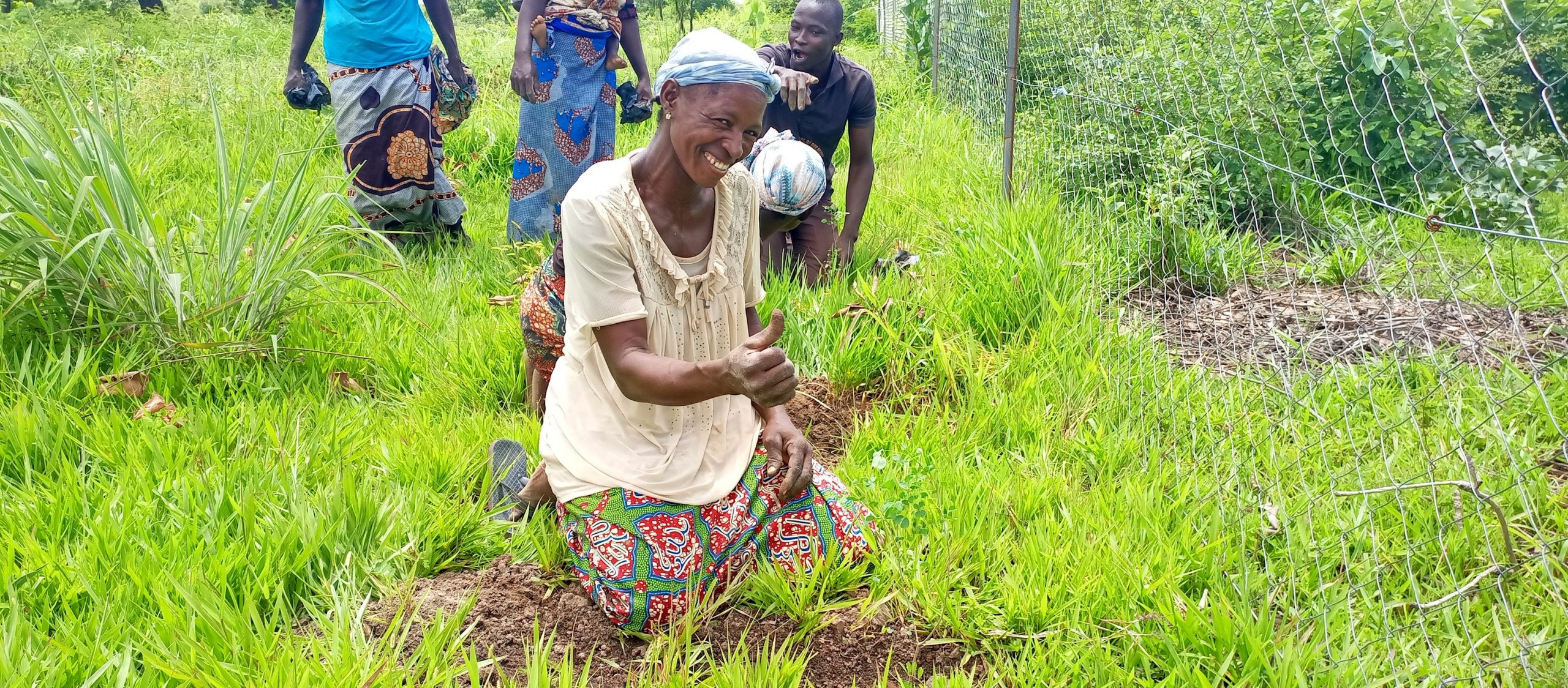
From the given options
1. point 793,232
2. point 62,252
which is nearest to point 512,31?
point 793,232

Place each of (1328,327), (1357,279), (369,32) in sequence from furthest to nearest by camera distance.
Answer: (369,32), (1357,279), (1328,327)

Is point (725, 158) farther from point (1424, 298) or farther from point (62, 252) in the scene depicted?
point (1424, 298)

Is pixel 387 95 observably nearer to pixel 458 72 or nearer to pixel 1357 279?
pixel 458 72

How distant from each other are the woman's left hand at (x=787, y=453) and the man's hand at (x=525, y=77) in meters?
2.49

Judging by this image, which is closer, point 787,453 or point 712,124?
point 712,124

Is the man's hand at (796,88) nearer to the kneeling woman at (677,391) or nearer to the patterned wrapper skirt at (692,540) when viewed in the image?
the kneeling woman at (677,391)

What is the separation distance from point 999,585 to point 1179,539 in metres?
0.45

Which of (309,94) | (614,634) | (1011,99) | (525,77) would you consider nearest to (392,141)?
(309,94)

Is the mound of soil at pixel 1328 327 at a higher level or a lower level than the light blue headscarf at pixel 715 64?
lower

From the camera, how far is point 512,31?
11.7 m

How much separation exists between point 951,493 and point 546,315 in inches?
48.0

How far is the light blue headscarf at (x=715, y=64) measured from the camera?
2.15 m

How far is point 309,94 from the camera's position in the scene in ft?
14.8

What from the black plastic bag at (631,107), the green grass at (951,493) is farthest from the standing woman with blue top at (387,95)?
the black plastic bag at (631,107)
